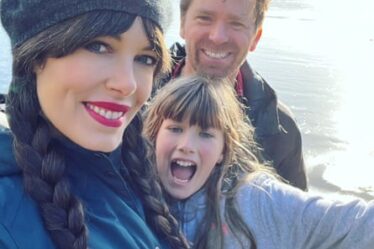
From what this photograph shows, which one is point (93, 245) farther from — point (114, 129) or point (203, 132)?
point (203, 132)

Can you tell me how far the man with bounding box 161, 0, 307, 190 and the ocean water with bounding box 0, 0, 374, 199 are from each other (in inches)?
9.1

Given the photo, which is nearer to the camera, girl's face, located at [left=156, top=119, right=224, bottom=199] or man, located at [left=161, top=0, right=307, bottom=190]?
girl's face, located at [left=156, top=119, right=224, bottom=199]

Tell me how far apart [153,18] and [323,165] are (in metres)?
5.88

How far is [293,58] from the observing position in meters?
12.6

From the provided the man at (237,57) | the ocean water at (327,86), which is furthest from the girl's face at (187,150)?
the ocean water at (327,86)

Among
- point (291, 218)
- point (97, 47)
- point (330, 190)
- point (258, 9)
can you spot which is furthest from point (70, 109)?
point (330, 190)

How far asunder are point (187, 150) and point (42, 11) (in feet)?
4.63

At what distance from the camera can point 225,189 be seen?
2.92 metres

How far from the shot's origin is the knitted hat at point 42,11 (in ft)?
5.78

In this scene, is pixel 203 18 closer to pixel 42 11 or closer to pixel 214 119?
pixel 214 119

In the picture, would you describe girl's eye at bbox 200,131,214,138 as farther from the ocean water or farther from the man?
the ocean water

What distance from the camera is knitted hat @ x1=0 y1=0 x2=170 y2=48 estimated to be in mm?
1762

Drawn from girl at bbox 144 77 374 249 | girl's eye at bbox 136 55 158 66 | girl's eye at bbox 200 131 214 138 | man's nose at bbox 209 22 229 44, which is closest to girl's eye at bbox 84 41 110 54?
girl's eye at bbox 136 55 158 66

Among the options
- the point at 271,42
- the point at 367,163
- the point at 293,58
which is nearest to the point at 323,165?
the point at 367,163
